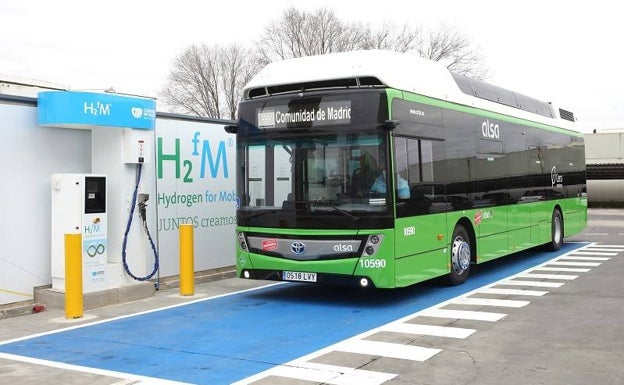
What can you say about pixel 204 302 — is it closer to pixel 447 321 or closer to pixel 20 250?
pixel 20 250

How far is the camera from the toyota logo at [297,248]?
917 centimetres

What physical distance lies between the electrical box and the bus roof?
9.10 ft

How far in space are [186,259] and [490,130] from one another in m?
6.03

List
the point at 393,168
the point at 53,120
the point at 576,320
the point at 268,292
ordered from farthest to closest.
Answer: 1. the point at 268,292
2. the point at 53,120
3. the point at 393,168
4. the point at 576,320

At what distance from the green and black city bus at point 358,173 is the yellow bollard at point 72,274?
238cm

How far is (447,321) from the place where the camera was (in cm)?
814

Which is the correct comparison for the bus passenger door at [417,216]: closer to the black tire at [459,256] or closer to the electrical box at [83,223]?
the black tire at [459,256]

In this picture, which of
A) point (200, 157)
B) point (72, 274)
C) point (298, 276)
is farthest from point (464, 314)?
point (200, 157)

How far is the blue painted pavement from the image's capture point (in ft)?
20.7

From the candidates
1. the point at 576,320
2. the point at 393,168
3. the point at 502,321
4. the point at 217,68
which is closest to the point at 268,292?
the point at 393,168

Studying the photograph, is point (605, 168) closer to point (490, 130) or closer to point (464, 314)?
point (490, 130)

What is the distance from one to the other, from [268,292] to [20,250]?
385cm

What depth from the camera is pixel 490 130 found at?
1207 cm

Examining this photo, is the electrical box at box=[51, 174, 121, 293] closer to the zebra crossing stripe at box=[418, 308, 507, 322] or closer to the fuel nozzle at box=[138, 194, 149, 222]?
the fuel nozzle at box=[138, 194, 149, 222]
